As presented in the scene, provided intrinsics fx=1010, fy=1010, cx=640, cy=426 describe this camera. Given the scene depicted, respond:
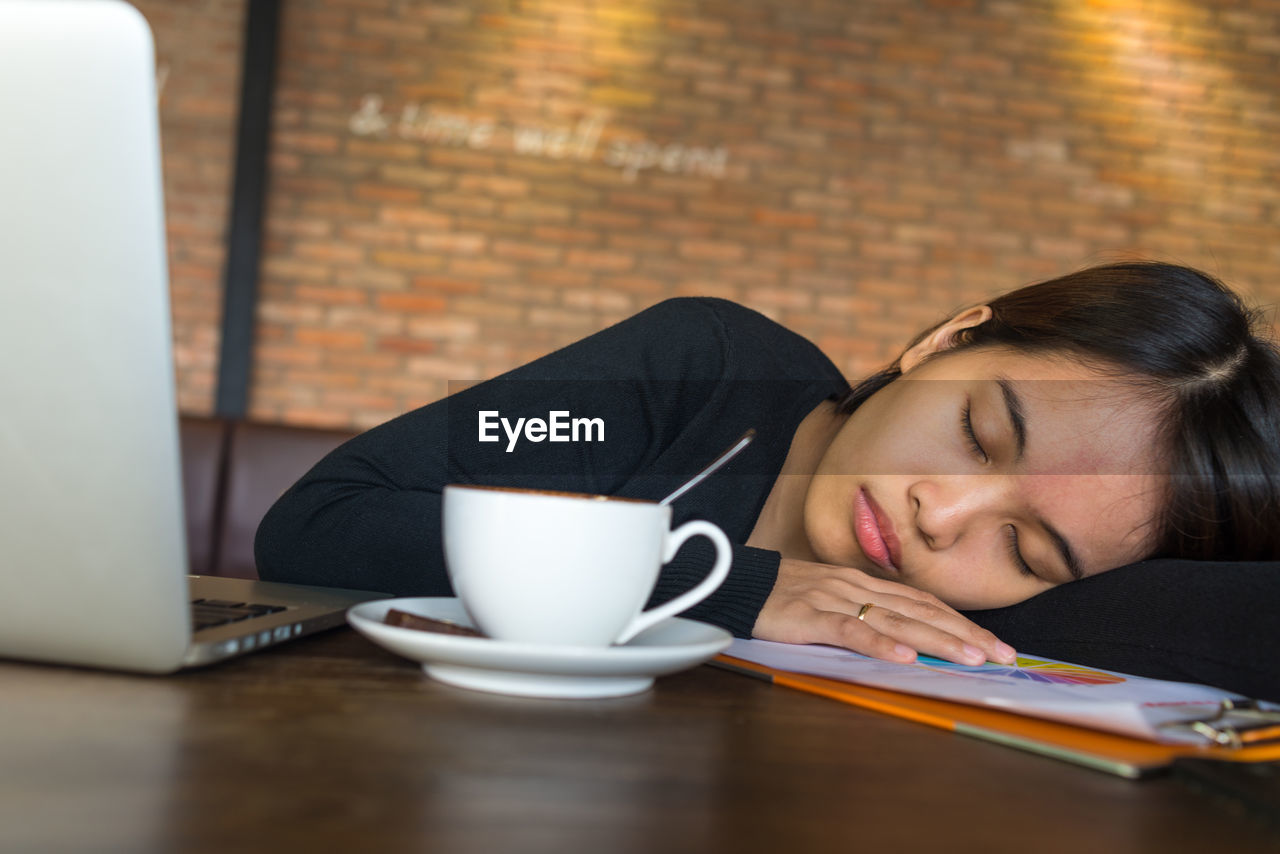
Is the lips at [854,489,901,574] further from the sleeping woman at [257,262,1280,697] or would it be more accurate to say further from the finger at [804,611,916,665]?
the finger at [804,611,916,665]

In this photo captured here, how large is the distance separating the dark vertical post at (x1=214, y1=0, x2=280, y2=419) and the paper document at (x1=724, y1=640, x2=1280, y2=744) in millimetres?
3480

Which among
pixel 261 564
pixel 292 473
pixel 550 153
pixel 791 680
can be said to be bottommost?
pixel 292 473

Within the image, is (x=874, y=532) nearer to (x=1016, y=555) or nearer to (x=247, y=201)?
(x=1016, y=555)

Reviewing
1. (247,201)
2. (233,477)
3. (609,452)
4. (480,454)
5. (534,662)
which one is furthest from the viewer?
(247,201)

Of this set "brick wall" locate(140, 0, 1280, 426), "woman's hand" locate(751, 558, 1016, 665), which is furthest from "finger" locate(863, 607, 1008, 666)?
"brick wall" locate(140, 0, 1280, 426)

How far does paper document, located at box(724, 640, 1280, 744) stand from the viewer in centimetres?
50

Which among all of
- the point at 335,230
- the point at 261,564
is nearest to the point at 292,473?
the point at 261,564

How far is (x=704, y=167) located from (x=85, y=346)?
3.84 m

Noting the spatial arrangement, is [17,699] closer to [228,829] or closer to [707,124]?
[228,829]

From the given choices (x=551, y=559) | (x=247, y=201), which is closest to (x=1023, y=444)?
(x=551, y=559)

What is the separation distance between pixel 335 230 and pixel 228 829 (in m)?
3.91

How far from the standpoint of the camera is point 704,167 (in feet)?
13.3

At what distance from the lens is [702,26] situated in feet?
13.2

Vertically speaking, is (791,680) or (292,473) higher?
(791,680)
